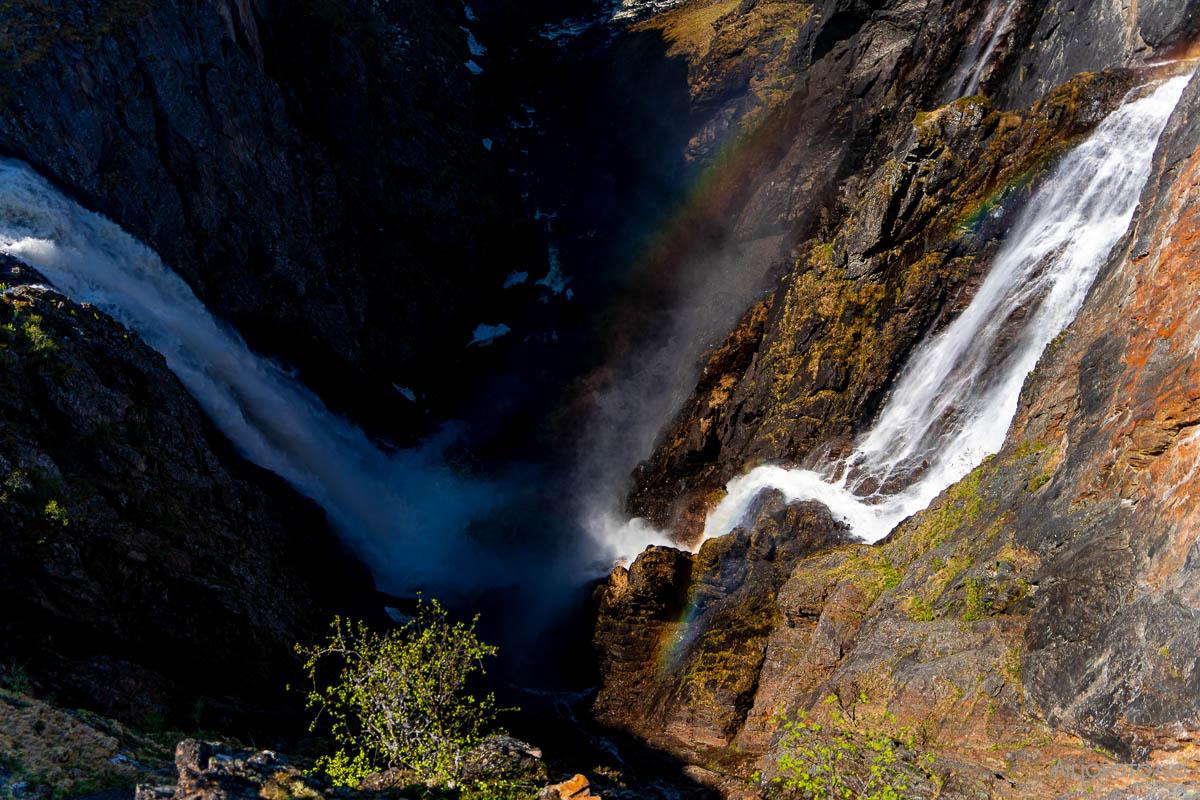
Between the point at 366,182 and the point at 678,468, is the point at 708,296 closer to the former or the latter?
the point at 678,468

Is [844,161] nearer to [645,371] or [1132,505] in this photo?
[645,371]

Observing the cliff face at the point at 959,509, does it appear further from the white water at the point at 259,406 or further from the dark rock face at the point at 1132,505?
the white water at the point at 259,406

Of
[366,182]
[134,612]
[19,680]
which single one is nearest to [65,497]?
[134,612]

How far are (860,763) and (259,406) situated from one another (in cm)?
3307

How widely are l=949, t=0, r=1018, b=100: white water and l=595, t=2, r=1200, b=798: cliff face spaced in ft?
1.41

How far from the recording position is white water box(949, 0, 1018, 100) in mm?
39344

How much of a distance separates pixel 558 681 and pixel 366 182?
31509 millimetres

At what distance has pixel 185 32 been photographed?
40031mm

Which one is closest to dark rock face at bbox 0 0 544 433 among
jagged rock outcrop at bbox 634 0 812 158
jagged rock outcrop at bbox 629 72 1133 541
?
Result: jagged rock outcrop at bbox 634 0 812 158

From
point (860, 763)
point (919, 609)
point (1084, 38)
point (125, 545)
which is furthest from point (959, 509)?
point (125, 545)

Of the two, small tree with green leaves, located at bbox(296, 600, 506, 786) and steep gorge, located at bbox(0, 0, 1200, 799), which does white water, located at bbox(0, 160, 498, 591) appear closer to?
steep gorge, located at bbox(0, 0, 1200, 799)

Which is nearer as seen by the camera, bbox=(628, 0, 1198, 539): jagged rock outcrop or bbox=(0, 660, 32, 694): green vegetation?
bbox=(0, 660, 32, 694): green vegetation

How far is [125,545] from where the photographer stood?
25828 mm

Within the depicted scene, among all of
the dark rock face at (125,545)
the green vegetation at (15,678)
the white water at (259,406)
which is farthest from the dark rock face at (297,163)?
the green vegetation at (15,678)
